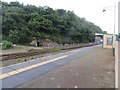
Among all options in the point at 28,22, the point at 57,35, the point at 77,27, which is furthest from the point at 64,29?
the point at 28,22

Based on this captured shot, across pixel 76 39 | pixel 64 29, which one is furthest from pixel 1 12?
pixel 76 39

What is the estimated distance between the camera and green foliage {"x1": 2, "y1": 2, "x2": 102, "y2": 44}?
35531 millimetres

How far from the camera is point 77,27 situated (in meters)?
52.5

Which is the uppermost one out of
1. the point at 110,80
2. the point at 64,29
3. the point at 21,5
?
the point at 21,5

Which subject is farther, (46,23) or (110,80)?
(46,23)

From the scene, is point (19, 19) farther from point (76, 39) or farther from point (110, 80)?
point (110, 80)

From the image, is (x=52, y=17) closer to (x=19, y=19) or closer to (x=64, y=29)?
(x=64, y=29)

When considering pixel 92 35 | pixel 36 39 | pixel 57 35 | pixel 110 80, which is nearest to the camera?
pixel 110 80

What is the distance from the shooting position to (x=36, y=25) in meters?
38.4

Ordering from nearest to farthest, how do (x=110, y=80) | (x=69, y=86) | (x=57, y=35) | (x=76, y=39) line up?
(x=69, y=86) → (x=110, y=80) → (x=57, y=35) → (x=76, y=39)

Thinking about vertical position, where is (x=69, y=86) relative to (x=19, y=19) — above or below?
below

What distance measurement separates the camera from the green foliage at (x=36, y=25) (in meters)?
35.5

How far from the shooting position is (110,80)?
7.57m

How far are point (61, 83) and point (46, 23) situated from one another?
3408cm
